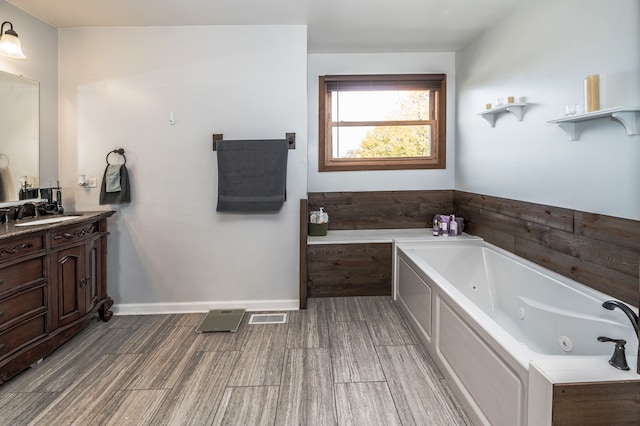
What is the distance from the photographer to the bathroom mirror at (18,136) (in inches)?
Answer: 103

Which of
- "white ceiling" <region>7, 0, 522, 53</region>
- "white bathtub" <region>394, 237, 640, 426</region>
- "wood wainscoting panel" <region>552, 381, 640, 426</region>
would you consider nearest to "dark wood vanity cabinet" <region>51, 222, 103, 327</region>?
"white ceiling" <region>7, 0, 522, 53</region>

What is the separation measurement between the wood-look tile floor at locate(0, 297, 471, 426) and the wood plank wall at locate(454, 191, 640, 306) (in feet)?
3.44

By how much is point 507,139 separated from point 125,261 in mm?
3397

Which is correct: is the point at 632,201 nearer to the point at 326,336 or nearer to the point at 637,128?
the point at 637,128

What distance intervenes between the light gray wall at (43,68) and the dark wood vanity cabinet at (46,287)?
675 millimetres

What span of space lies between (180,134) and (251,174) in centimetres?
72

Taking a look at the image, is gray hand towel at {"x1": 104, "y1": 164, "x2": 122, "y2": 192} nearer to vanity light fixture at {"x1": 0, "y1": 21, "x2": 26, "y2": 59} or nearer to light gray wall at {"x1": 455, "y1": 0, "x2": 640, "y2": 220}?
vanity light fixture at {"x1": 0, "y1": 21, "x2": 26, "y2": 59}

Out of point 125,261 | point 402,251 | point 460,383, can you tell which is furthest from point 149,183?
point 460,383

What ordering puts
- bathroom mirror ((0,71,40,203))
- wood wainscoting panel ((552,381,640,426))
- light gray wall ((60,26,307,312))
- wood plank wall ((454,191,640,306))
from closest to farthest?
wood wainscoting panel ((552,381,640,426))
wood plank wall ((454,191,640,306))
bathroom mirror ((0,71,40,203))
light gray wall ((60,26,307,312))

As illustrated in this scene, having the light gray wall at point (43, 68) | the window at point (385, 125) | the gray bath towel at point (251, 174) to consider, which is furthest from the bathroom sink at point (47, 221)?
the window at point (385, 125)

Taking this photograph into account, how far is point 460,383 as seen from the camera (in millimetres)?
1951

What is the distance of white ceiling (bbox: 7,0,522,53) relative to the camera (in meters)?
2.75

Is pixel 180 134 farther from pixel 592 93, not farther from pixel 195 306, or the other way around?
pixel 592 93

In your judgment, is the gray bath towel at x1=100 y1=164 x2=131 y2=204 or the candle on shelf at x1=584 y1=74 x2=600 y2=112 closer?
the candle on shelf at x1=584 y1=74 x2=600 y2=112
